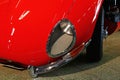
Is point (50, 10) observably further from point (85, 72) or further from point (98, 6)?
point (85, 72)

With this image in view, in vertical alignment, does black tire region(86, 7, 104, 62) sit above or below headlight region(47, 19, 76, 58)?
below

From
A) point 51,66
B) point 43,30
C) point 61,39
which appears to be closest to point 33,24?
point 43,30

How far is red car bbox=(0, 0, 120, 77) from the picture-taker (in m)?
1.68

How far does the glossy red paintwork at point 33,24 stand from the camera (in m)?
1.68

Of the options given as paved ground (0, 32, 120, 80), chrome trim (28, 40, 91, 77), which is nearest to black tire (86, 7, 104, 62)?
paved ground (0, 32, 120, 80)

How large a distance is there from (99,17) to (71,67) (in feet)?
1.48

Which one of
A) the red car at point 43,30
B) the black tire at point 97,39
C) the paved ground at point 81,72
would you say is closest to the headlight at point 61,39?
the red car at point 43,30

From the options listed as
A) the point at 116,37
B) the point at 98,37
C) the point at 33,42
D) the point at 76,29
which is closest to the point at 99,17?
the point at 98,37

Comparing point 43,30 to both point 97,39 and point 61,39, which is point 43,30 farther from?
point 97,39

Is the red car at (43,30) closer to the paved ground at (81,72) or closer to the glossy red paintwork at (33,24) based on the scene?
the glossy red paintwork at (33,24)

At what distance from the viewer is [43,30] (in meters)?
1.69

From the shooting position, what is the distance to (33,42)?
168 centimetres

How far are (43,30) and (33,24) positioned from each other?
0.24ft

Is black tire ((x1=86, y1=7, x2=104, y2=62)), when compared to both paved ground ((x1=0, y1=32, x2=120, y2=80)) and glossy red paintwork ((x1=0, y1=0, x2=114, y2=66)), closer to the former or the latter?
paved ground ((x1=0, y1=32, x2=120, y2=80))
